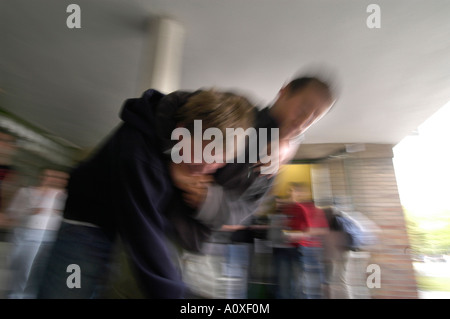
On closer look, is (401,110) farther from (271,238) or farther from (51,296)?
(51,296)

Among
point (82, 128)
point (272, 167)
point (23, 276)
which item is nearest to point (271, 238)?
point (272, 167)

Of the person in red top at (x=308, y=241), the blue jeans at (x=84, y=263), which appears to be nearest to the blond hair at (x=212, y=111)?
the blue jeans at (x=84, y=263)

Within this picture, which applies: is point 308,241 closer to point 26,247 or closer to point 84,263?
point 84,263

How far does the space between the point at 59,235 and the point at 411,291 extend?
2899 millimetres

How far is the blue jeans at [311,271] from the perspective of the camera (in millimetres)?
1476

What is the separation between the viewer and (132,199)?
40cm

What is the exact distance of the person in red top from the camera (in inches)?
58.4

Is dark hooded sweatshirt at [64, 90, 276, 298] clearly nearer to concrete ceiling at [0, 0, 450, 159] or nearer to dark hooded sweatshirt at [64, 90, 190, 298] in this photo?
dark hooded sweatshirt at [64, 90, 190, 298]

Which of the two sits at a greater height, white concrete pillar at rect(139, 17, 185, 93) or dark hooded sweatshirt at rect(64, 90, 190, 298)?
white concrete pillar at rect(139, 17, 185, 93)

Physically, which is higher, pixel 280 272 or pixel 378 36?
pixel 378 36

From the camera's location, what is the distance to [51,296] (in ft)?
1.63

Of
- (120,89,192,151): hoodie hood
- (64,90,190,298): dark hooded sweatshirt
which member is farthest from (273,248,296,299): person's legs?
(120,89,192,151): hoodie hood

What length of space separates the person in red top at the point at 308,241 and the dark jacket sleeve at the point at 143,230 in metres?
1.30
